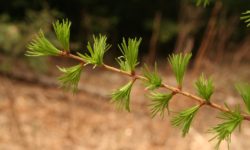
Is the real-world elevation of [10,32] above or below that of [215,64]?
above

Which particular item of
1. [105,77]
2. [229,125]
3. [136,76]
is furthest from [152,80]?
[105,77]

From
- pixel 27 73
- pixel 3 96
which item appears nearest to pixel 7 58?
pixel 27 73

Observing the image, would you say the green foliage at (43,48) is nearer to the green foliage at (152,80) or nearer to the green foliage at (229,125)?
the green foliage at (152,80)

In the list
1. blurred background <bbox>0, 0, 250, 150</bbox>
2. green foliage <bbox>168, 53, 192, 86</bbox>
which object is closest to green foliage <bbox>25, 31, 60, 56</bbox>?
green foliage <bbox>168, 53, 192, 86</bbox>

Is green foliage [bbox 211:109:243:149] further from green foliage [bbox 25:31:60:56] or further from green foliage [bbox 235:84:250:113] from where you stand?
green foliage [bbox 25:31:60:56]

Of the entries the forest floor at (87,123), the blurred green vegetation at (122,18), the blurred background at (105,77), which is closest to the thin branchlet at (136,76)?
the blurred background at (105,77)

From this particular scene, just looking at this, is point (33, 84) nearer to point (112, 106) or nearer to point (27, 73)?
point (27, 73)

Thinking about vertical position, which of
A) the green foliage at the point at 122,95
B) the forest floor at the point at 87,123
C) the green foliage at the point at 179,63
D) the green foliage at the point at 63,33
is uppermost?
the green foliage at the point at 63,33
